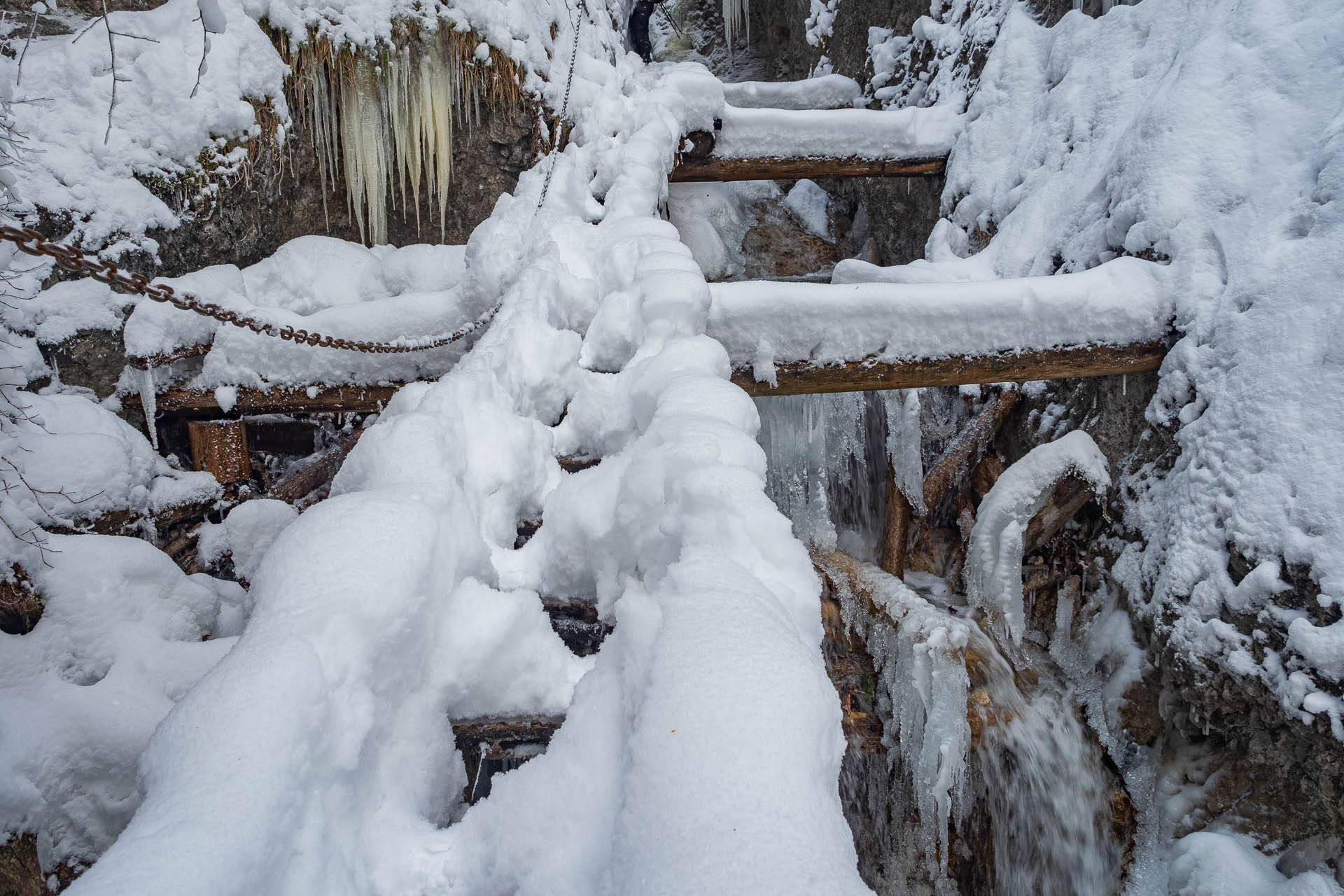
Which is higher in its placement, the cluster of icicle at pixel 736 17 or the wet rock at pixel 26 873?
the cluster of icicle at pixel 736 17

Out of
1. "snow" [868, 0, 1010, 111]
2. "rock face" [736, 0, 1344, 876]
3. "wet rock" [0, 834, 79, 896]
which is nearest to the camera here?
"wet rock" [0, 834, 79, 896]

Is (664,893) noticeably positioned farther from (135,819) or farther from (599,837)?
(135,819)

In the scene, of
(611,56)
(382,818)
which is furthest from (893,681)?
(611,56)

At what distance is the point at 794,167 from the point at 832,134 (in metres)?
0.43

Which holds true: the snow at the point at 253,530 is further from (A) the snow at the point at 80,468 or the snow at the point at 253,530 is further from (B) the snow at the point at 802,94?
(B) the snow at the point at 802,94

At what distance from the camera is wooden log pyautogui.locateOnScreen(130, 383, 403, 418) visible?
330cm

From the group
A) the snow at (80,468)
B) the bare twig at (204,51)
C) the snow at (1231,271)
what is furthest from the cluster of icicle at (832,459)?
the bare twig at (204,51)

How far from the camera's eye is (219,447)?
140 inches

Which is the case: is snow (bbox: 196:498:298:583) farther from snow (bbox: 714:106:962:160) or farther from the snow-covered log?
snow (bbox: 714:106:962:160)

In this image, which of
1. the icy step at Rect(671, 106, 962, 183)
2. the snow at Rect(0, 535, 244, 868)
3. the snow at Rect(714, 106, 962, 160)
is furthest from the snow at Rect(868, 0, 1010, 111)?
the snow at Rect(0, 535, 244, 868)

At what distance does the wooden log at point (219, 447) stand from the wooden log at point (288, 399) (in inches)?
5.7

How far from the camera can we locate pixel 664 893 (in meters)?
0.93

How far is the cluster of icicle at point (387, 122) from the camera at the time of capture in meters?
4.76

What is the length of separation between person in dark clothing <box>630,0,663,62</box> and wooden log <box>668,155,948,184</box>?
275 inches
